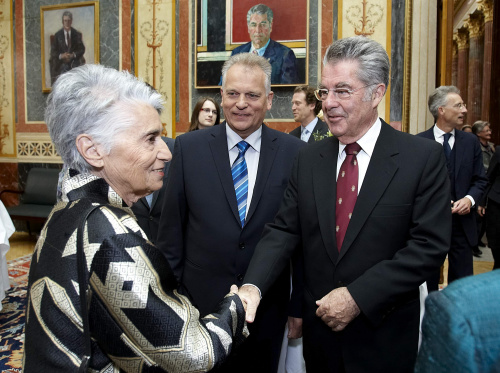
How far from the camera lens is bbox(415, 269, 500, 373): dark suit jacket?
44 cm

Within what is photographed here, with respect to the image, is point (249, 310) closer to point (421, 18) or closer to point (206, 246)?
point (206, 246)

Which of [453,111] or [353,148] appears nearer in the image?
[353,148]

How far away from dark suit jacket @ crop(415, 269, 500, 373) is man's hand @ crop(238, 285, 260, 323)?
115 cm

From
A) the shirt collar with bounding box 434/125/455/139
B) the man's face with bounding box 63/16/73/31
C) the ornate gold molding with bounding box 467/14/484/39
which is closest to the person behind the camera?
the shirt collar with bounding box 434/125/455/139

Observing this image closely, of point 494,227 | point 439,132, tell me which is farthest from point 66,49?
point 494,227

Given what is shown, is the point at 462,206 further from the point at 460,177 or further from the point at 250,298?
the point at 250,298

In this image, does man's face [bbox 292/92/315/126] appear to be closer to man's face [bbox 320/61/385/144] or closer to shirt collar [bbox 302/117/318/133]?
shirt collar [bbox 302/117/318/133]

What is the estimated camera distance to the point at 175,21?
668 cm

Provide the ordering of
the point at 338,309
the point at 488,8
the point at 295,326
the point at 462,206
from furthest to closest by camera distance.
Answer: the point at 488,8 < the point at 462,206 < the point at 295,326 < the point at 338,309

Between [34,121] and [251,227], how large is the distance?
6651 millimetres

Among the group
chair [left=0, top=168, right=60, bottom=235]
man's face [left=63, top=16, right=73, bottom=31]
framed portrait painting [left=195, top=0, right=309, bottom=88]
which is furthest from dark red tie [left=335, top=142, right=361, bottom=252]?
man's face [left=63, top=16, right=73, bottom=31]

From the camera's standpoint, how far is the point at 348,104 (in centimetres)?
178

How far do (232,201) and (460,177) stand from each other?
2894 mm

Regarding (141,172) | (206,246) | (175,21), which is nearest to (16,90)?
(175,21)
